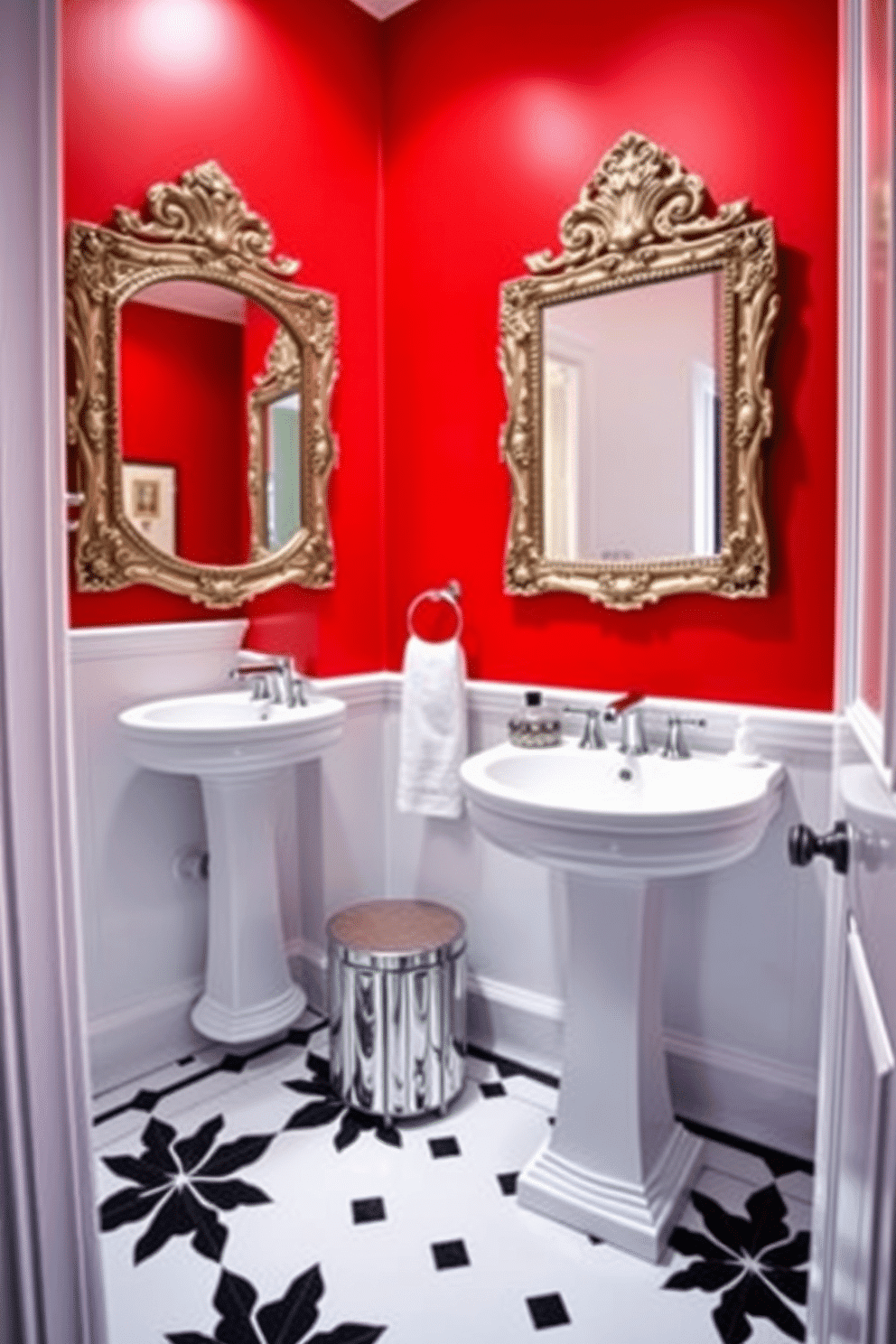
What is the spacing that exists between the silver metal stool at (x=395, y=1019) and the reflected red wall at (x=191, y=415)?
41.5 inches

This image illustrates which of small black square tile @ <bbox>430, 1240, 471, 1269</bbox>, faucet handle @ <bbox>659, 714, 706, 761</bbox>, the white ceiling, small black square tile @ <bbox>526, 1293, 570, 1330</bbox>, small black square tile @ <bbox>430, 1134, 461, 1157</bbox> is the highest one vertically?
the white ceiling

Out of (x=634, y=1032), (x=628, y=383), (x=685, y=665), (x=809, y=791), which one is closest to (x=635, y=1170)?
(x=634, y=1032)

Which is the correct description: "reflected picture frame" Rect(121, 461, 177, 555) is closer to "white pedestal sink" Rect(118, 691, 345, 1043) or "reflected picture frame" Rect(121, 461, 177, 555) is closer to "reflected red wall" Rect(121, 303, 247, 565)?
"reflected red wall" Rect(121, 303, 247, 565)

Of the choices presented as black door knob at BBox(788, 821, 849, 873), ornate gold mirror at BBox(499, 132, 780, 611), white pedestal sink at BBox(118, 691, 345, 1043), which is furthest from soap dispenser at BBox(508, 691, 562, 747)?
black door knob at BBox(788, 821, 849, 873)

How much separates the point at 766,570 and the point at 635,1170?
1214 millimetres

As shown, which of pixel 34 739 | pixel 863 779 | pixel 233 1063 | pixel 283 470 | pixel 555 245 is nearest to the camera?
pixel 34 739

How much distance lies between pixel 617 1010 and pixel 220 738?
38.4 inches

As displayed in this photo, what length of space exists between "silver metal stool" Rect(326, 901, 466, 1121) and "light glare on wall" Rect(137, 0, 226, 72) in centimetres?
208

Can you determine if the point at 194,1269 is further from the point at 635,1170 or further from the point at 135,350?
the point at 135,350

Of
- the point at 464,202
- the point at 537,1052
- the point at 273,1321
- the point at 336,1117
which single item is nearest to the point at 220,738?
the point at 336,1117

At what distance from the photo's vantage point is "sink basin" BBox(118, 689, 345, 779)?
72.7 inches

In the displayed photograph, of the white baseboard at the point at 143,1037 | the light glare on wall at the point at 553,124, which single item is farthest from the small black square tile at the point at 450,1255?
the light glare on wall at the point at 553,124

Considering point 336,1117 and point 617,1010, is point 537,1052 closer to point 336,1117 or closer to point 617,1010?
point 336,1117

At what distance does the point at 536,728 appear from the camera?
203 centimetres
